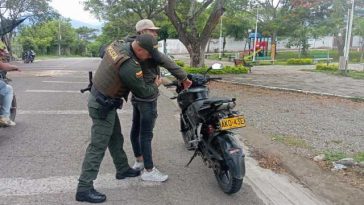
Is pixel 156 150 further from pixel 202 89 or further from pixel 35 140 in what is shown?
pixel 35 140

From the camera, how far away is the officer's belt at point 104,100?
3594 mm

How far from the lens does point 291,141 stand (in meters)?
5.80

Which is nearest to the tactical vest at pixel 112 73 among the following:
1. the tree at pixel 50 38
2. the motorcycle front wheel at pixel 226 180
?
the motorcycle front wheel at pixel 226 180

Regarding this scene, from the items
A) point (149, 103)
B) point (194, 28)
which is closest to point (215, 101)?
point (149, 103)

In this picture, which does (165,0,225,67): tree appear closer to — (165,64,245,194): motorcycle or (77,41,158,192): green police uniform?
(165,64,245,194): motorcycle

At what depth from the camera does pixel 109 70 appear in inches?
140

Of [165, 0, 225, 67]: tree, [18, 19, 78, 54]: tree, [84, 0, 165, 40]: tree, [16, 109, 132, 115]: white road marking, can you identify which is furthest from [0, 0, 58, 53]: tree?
[16, 109, 132, 115]: white road marking

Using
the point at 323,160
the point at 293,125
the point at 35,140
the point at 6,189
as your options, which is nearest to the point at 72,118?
the point at 35,140

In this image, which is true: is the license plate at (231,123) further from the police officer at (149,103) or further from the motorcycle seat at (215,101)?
the police officer at (149,103)

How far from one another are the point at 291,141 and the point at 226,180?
2190 millimetres

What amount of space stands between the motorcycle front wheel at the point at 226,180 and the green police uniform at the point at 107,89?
3.79ft

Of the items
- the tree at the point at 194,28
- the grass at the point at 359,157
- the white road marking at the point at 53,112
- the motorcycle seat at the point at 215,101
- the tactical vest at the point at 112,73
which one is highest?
the tree at the point at 194,28

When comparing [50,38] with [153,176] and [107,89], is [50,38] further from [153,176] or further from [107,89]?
[107,89]

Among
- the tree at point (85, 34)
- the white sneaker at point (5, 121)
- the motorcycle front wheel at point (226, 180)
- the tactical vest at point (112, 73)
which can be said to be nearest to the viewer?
the tactical vest at point (112, 73)
